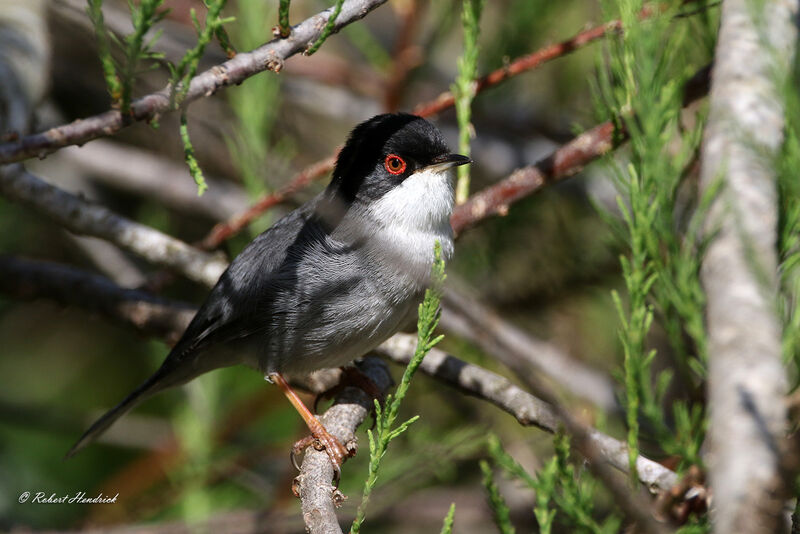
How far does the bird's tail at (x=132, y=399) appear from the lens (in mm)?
3666

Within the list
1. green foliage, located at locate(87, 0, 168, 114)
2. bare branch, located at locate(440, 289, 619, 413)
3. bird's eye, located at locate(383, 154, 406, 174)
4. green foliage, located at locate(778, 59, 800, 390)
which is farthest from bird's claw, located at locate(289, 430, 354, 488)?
green foliage, located at locate(778, 59, 800, 390)

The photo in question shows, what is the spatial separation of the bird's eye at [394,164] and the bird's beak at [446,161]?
12 cm

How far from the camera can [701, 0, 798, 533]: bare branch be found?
1.25 metres

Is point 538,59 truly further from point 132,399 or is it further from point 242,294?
point 132,399

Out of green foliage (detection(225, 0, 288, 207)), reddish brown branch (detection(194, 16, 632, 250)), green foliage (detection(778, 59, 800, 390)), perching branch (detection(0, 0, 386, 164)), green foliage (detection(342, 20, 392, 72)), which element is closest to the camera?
green foliage (detection(778, 59, 800, 390))

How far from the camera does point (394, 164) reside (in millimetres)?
3584

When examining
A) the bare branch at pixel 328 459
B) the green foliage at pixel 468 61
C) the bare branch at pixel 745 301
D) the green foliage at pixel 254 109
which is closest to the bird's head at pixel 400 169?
the green foliage at pixel 468 61

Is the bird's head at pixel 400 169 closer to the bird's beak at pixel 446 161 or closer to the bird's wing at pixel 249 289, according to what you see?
the bird's beak at pixel 446 161

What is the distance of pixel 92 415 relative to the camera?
4520mm

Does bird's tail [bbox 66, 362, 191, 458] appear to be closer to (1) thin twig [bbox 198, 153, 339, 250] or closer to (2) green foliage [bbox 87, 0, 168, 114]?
(1) thin twig [bbox 198, 153, 339, 250]

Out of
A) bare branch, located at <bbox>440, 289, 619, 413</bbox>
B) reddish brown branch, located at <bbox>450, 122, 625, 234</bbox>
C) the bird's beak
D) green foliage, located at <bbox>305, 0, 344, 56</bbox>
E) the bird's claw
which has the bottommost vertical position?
bare branch, located at <bbox>440, 289, 619, 413</bbox>

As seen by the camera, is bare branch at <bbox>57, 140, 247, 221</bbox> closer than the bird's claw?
No

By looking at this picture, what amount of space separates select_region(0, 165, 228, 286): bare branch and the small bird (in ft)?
0.97

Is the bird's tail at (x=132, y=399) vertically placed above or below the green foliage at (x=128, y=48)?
below
